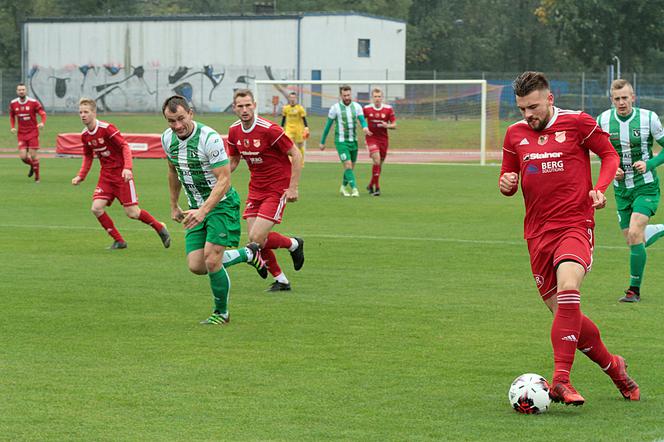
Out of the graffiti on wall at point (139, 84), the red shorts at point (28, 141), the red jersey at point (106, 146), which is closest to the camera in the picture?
the red jersey at point (106, 146)

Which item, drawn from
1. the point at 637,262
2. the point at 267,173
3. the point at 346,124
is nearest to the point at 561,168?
the point at 637,262

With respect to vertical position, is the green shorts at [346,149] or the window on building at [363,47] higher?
the window on building at [363,47]

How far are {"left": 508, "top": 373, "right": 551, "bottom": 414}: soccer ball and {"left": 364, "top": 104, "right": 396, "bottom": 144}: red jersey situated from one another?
18309 mm

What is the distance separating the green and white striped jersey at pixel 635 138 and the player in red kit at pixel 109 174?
6.45 m

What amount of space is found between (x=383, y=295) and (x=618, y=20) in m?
56.7

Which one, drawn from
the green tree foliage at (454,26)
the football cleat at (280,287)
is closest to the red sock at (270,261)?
the football cleat at (280,287)

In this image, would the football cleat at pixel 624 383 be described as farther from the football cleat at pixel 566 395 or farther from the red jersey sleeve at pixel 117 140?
the red jersey sleeve at pixel 117 140

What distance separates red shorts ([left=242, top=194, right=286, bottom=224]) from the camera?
1180 cm

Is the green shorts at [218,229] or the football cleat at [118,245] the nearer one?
the green shorts at [218,229]

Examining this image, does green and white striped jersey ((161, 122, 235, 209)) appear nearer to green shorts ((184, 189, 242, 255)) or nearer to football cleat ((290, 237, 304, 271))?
green shorts ((184, 189, 242, 255))

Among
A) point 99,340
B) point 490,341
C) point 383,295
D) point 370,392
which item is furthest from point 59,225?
point 370,392

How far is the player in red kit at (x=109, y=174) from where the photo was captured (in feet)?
50.6

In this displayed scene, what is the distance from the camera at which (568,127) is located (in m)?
7.20

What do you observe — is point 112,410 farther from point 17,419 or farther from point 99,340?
point 99,340
